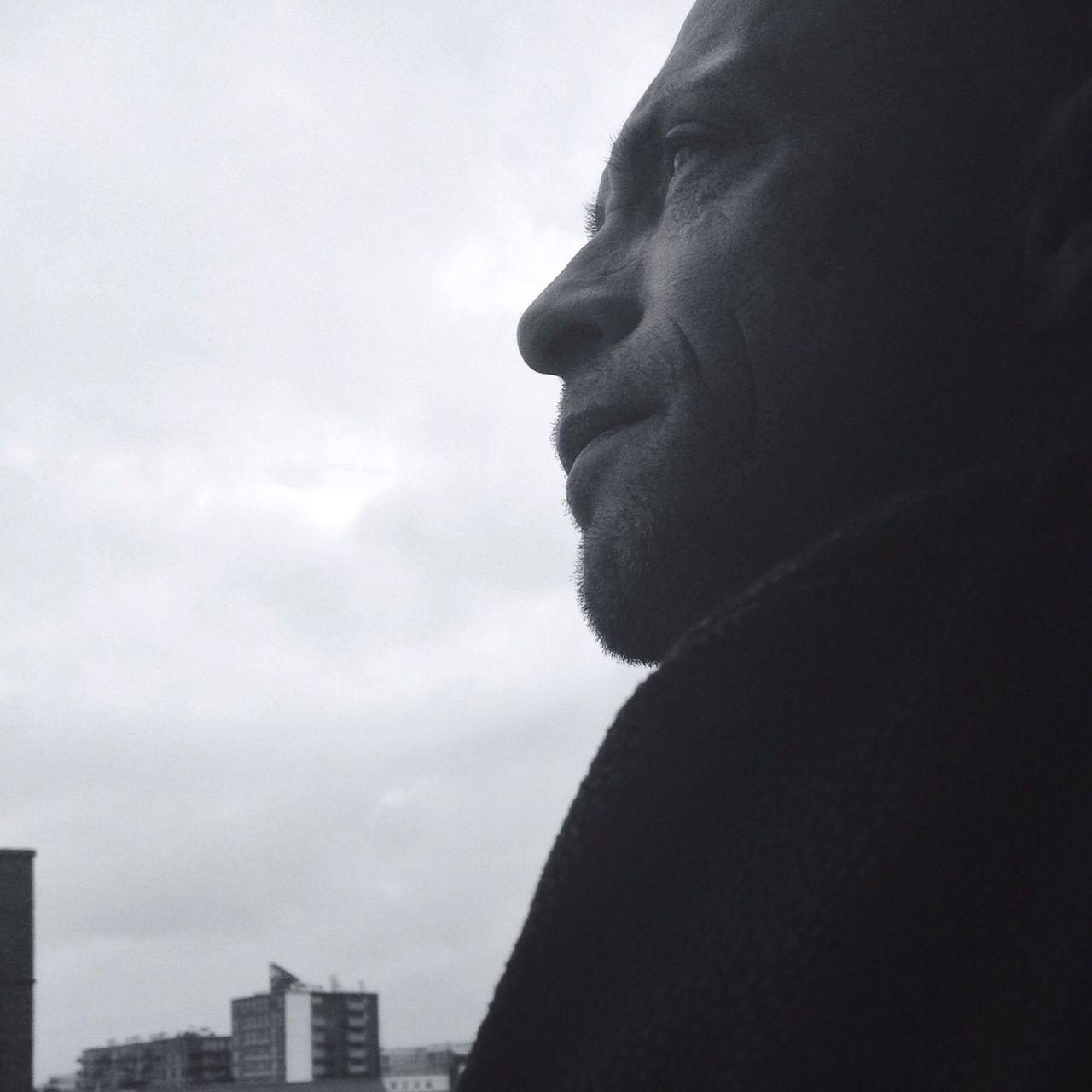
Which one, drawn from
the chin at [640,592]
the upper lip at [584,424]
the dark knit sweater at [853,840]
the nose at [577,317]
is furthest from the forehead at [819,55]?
the dark knit sweater at [853,840]

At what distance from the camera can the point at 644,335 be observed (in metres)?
1.85

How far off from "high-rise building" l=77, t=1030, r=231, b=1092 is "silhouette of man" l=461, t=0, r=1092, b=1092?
238ft

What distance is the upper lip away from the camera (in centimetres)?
185

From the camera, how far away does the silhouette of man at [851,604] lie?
3.64 feet

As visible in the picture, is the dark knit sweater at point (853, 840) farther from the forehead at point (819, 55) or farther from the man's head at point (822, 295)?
the forehead at point (819, 55)

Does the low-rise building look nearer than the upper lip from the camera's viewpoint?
No

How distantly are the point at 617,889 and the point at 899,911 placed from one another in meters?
0.26

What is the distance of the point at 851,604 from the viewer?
127 centimetres

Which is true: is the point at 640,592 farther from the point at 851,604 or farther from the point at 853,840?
the point at 853,840

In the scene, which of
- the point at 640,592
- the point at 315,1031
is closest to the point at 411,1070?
the point at 315,1031

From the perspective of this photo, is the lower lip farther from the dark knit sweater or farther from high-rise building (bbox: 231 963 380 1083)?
high-rise building (bbox: 231 963 380 1083)

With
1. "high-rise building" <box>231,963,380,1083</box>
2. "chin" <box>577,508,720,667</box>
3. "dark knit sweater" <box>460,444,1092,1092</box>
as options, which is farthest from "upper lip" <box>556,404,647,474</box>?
"high-rise building" <box>231,963,380,1083</box>

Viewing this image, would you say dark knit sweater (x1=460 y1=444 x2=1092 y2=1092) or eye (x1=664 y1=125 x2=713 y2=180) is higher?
eye (x1=664 y1=125 x2=713 y2=180)

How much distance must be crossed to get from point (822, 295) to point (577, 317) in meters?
0.36
